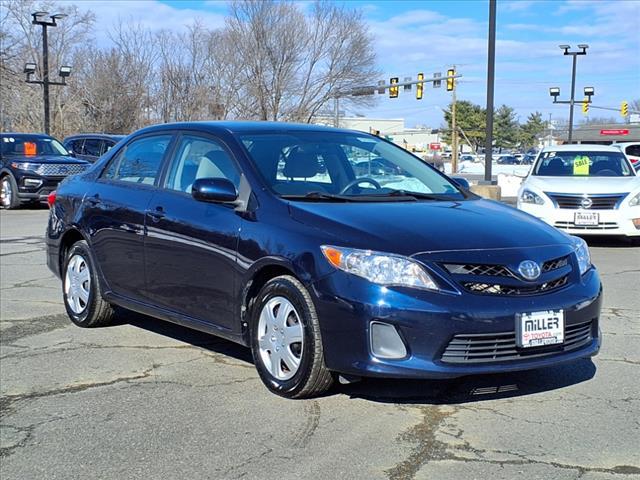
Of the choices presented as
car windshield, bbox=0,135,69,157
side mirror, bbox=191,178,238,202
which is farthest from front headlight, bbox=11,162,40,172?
side mirror, bbox=191,178,238,202

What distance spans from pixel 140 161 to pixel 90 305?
125cm

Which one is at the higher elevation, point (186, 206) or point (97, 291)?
point (186, 206)

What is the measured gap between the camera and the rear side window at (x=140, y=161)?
226 inches

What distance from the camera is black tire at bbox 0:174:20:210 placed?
58.3ft

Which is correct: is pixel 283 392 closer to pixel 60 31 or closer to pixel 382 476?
pixel 382 476

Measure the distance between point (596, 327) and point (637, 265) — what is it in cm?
568

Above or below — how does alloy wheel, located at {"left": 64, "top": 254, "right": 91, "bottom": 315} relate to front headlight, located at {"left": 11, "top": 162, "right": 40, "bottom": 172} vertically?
below

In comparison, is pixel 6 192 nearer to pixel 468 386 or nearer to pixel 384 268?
pixel 468 386

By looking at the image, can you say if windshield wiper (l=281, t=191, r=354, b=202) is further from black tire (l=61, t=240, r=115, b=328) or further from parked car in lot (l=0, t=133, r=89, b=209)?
parked car in lot (l=0, t=133, r=89, b=209)

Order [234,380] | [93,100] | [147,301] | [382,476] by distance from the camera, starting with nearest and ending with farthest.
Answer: [382,476], [234,380], [147,301], [93,100]

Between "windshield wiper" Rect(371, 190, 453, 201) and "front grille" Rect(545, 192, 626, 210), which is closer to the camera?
"windshield wiper" Rect(371, 190, 453, 201)

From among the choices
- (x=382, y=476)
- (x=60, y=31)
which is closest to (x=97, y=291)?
(x=382, y=476)

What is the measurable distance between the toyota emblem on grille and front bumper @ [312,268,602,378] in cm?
11

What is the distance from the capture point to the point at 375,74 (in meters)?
42.7
